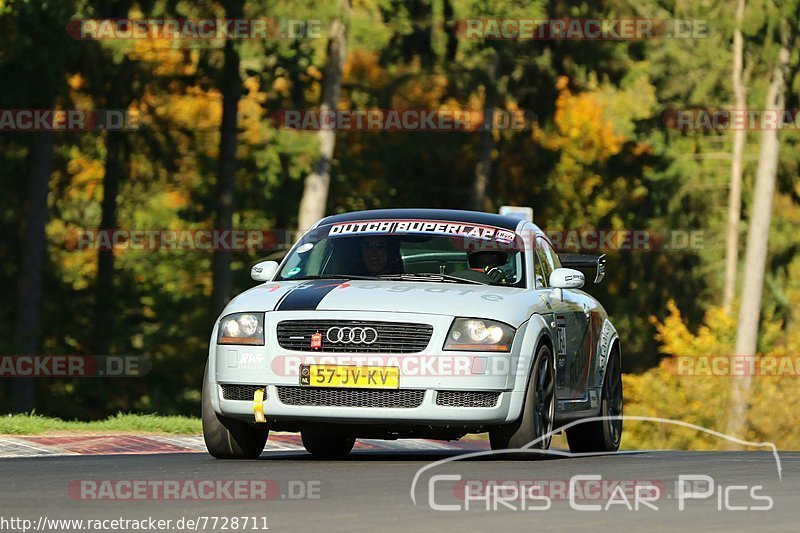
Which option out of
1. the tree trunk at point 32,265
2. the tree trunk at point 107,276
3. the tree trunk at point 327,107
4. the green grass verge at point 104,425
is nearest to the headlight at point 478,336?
the green grass verge at point 104,425

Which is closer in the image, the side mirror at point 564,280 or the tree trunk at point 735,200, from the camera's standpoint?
the side mirror at point 564,280

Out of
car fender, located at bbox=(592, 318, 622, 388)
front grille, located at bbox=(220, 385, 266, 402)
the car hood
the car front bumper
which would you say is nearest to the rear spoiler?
car fender, located at bbox=(592, 318, 622, 388)

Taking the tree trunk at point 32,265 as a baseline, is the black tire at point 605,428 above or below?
above

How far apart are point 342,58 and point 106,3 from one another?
732 cm

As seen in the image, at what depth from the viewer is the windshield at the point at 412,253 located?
42.9 feet

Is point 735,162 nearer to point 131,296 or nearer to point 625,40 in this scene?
point 625,40

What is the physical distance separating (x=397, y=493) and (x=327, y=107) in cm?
2729

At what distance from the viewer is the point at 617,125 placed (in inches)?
2717

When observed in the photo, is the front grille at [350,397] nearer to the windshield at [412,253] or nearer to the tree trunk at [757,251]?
the windshield at [412,253]

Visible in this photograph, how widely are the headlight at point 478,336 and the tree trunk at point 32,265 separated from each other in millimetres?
28166

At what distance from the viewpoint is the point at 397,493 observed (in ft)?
31.4

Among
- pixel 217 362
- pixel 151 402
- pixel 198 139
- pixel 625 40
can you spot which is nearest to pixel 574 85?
pixel 625 40

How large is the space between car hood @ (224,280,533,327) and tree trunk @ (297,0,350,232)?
23.1 m

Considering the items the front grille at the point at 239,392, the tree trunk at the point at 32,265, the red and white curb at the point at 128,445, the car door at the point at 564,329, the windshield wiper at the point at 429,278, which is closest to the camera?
the front grille at the point at 239,392
